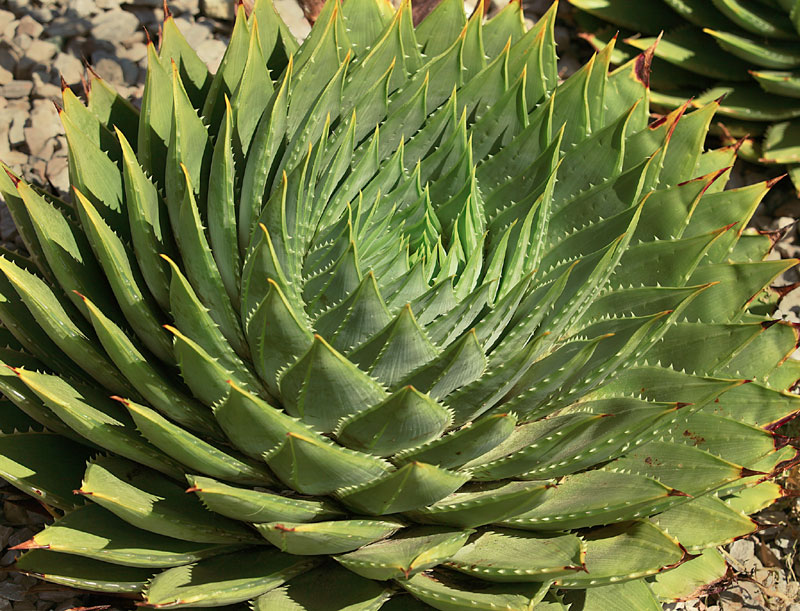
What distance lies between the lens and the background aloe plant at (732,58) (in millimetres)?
3822

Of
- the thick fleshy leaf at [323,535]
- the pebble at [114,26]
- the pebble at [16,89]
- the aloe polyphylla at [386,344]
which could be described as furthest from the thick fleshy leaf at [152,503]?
the pebble at [114,26]

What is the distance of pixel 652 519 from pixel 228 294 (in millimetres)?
1220

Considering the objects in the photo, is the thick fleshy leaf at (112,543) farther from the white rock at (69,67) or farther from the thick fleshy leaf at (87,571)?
the white rock at (69,67)

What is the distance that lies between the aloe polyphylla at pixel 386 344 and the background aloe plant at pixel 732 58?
165cm

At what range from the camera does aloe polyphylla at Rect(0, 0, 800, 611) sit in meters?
1.83

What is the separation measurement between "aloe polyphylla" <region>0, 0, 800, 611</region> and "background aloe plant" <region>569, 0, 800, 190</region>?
1.65 metres

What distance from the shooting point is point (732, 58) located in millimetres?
4070

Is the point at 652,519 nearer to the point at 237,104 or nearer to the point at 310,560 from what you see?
the point at 310,560

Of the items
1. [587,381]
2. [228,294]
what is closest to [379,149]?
[228,294]

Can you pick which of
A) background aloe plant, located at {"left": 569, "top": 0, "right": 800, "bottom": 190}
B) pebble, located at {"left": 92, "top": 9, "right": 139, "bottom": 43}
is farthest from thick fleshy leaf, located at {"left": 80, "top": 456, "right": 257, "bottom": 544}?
background aloe plant, located at {"left": 569, "top": 0, "right": 800, "bottom": 190}

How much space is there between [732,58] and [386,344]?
10.1ft

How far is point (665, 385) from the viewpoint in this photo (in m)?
2.15

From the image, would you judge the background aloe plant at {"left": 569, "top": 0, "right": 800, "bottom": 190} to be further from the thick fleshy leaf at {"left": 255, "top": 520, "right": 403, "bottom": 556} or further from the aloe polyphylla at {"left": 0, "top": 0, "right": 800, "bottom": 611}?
the thick fleshy leaf at {"left": 255, "top": 520, "right": 403, "bottom": 556}

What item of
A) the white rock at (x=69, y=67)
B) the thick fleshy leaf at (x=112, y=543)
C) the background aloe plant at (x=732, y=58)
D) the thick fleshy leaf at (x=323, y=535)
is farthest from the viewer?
the white rock at (x=69, y=67)
